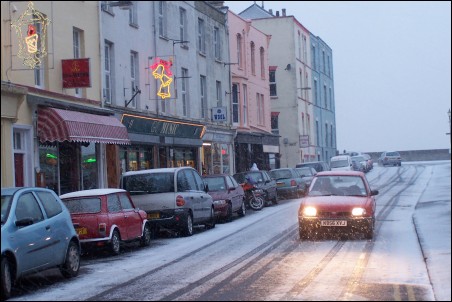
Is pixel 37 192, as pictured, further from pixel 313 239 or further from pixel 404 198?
pixel 404 198

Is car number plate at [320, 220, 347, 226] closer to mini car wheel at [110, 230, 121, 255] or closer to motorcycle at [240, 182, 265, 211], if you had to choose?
mini car wheel at [110, 230, 121, 255]

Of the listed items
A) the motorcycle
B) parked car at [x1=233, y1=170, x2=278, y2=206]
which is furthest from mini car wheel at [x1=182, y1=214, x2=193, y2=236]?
parked car at [x1=233, y1=170, x2=278, y2=206]

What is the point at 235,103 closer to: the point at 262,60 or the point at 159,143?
the point at 262,60

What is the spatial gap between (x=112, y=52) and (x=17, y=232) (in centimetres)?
1669

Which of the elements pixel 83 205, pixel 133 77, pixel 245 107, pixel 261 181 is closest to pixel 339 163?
pixel 245 107

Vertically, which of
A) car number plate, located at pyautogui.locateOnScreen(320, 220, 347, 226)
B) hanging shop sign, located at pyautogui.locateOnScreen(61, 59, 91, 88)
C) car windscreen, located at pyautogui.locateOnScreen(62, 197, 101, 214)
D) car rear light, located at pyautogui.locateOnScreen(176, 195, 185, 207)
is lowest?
car number plate, located at pyautogui.locateOnScreen(320, 220, 347, 226)

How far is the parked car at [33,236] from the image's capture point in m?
10.8

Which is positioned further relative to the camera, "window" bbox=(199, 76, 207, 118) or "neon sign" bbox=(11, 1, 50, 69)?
"window" bbox=(199, 76, 207, 118)

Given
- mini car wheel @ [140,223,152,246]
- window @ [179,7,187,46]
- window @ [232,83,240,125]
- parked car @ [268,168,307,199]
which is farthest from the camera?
window @ [232,83,240,125]

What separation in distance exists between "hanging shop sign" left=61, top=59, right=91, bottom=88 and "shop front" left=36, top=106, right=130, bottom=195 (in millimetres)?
888

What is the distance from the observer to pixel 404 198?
106 feet

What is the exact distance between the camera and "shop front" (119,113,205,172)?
28.7 metres

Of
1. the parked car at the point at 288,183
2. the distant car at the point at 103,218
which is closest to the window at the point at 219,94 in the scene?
the parked car at the point at 288,183

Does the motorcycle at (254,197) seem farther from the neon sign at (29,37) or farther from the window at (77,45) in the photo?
the neon sign at (29,37)
